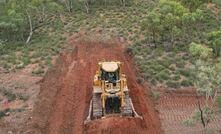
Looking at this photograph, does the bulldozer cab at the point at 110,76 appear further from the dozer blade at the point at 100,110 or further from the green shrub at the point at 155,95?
the green shrub at the point at 155,95

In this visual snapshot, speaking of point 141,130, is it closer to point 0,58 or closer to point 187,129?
point 187,129

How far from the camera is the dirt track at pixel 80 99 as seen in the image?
3142 centimetres

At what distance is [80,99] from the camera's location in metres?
36.4

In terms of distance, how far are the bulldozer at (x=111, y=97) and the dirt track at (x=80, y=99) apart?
2.10 ft

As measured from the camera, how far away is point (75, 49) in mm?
47469

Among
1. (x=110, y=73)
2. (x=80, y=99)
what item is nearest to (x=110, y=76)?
(x=110, y=73)

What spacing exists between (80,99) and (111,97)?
5.44m

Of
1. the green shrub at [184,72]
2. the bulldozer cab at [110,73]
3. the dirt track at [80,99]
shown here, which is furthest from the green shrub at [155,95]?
the bulldozer cab at [110,73]

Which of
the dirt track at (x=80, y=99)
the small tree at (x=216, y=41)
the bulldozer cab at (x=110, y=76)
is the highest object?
the small tree at (x=216, y=41)

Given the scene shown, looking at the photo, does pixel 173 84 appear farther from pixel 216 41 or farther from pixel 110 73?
pixel 110 73

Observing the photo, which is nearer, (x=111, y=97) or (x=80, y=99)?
(x=111, y=97)

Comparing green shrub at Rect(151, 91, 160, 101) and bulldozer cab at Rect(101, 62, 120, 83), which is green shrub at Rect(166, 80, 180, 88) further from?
bulldozer cab at Rect(101, 62, 120, 83)

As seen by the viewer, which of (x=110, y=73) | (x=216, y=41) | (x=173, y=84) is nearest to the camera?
(x=110, y=73)

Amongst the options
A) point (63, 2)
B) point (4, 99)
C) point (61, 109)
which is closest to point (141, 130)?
point (61, 109)
